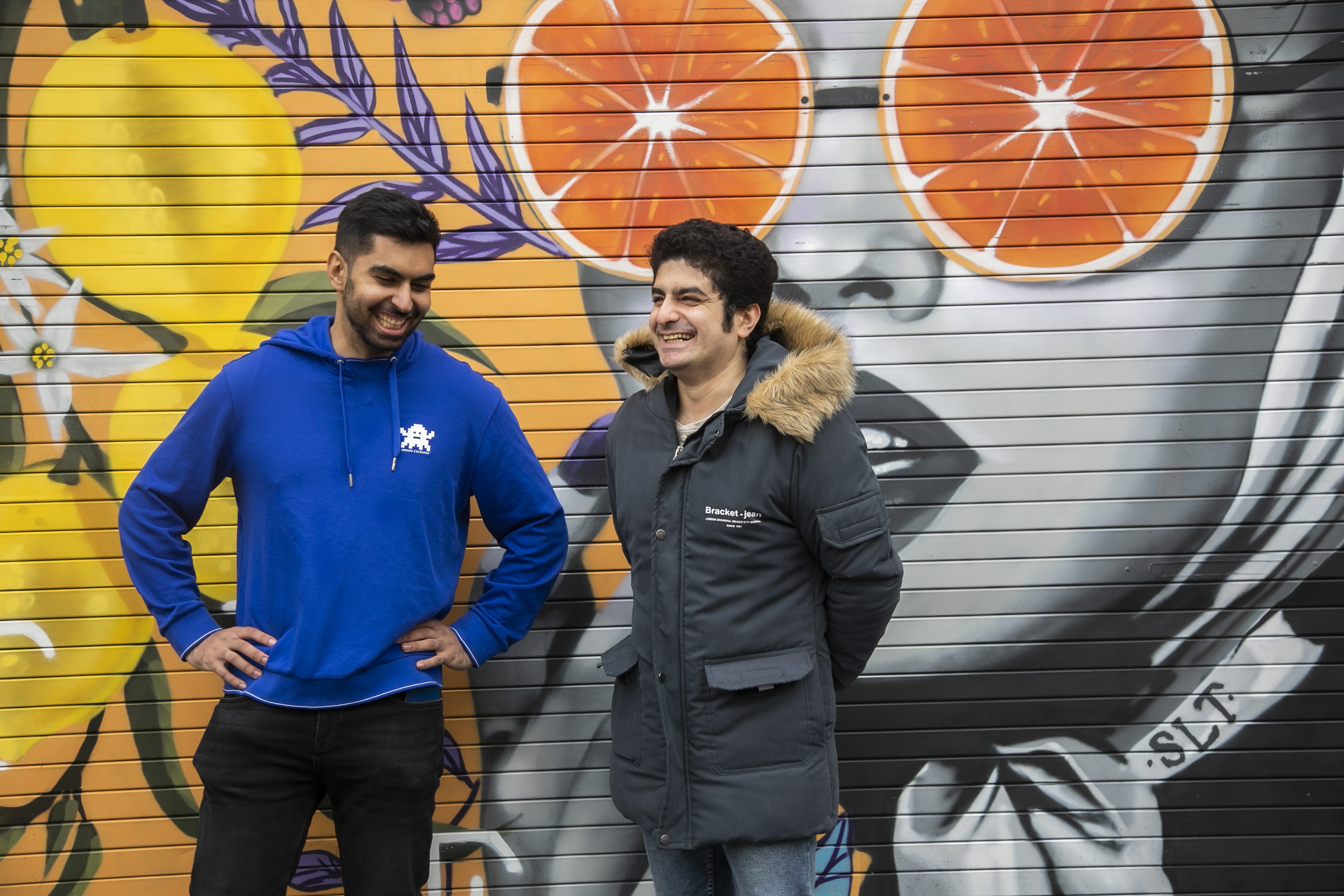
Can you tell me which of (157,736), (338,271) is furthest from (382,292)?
(157,736)

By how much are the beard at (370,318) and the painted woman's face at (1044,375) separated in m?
1.06

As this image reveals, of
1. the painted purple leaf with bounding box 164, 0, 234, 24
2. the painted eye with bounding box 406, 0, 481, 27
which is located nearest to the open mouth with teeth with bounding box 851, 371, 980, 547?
the painted eye with bounding box 406, 0, 481, 27

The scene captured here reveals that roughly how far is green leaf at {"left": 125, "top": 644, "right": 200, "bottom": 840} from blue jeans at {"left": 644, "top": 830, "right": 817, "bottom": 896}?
211 cm

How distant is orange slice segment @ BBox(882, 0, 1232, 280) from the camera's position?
3.56m

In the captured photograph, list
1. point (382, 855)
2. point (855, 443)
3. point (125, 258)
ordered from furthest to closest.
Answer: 1. point (125, 258)
2. point (382, 855)
3. point (855, 443)

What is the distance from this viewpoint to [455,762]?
3.54m

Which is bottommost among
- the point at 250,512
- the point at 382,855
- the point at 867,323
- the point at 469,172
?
the point at 382,855

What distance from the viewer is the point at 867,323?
357 cm

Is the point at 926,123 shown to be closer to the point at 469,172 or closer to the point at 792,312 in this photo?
the point at 792,312

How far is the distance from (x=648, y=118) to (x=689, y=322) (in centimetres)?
143

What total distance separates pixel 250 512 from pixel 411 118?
5.79ft

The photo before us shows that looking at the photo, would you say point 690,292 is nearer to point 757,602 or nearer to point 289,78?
point 757,602

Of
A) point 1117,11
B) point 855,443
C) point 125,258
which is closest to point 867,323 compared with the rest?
point 855,443

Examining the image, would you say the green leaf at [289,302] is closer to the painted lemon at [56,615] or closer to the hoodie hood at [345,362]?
the hoodie hood at [345,362]
